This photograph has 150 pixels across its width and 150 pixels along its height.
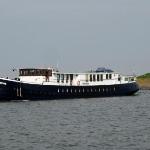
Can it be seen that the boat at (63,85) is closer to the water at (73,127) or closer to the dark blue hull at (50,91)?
the dark blue hull at (50,91)

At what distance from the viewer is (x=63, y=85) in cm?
9638

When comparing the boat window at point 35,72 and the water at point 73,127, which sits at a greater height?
the boat window at point 35,72

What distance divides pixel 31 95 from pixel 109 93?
690 inches

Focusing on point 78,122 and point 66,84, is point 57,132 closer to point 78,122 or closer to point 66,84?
Answer: point 78,122

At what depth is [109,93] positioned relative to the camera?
105m

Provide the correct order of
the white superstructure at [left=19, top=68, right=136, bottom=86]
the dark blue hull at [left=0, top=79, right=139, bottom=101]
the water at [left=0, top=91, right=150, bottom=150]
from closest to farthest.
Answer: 1. the water at [left=0, top=91, right=150, bottom=150]
2. the dark blue hull at [left=0, top=79, right=139, bottom=101]
3. the white superstructure at [left=19, top=68, right=136, bottom=86]

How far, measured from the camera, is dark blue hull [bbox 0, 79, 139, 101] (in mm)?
89938

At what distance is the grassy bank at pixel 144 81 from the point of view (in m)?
167

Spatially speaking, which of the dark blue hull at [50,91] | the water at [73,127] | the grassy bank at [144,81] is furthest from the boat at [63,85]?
the grassy bank at [144,81]

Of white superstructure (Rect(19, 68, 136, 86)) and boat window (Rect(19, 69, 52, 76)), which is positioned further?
boat window (Rect(19, 69, 52, 76))

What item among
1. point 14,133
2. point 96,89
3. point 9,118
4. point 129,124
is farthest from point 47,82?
Result: point 14,133

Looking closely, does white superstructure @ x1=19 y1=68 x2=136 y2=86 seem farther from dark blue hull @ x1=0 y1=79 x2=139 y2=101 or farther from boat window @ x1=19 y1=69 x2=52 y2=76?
dark blue hull @ x1=0 y1=79 x2=139 y2=101

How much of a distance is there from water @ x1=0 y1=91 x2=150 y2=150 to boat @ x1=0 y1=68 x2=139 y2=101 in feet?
16.7

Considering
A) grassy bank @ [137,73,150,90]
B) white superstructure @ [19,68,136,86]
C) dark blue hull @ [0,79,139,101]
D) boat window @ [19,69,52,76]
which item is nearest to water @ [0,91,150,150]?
dark blue hull @ [0,79,139,101]
